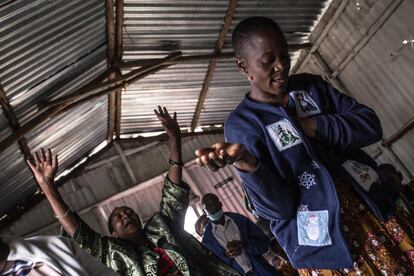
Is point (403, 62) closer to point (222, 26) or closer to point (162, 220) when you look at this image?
point (222, 26)

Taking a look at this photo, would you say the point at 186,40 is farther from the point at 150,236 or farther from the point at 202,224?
the point at 150,236

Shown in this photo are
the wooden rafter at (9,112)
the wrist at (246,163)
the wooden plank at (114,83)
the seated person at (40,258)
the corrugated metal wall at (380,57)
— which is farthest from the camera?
the wooden plank at (114,83)

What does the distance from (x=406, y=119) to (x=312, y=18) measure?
98.1 inches

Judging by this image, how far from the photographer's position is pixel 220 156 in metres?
1.35

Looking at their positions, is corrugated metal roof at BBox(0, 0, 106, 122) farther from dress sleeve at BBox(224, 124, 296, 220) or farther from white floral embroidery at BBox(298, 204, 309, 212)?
white floral embroidery at BBox(298, 204, 309, 212)

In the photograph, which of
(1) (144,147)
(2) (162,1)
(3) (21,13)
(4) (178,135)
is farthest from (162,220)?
(1) (144,147)

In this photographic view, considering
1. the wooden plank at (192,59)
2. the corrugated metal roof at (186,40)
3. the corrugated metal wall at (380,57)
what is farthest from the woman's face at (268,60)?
the wooden plank at (192,59)

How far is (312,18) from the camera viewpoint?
7.27 m

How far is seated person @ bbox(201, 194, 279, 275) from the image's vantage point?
4.89m

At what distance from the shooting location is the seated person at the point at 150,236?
2.56 meters

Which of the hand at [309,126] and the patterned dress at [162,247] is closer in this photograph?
the hand at [309,126]

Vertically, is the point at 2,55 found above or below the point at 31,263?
above

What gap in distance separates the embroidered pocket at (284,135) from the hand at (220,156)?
0.70 ft

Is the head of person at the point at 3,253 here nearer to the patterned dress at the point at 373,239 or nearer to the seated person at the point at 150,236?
the seated person at the point at 150,236
